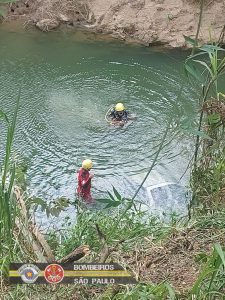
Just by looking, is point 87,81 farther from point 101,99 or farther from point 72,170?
point 72,170

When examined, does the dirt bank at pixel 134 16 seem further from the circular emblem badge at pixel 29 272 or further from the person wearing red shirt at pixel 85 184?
the circular emblem badge at pixel 29 272

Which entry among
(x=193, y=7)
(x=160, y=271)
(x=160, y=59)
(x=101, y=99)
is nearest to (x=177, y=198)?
(x=101, y=99)

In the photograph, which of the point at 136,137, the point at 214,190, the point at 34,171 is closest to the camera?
the point at 214,190

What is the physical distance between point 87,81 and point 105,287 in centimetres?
755

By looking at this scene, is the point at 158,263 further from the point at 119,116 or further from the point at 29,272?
the point at 119,116

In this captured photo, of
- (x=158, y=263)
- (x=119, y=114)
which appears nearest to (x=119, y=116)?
(x=119, y=114)

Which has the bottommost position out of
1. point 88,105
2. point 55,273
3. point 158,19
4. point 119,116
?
point 55,273

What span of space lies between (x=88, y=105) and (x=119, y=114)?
99cm

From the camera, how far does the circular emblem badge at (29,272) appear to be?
88.9 inches

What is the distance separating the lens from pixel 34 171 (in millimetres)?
7141

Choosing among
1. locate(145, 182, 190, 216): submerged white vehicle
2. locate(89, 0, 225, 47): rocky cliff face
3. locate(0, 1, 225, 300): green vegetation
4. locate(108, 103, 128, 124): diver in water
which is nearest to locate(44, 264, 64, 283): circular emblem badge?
locate(0, 1, 225, 300): green vegetation

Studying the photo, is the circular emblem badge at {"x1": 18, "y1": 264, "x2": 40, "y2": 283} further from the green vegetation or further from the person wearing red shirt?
the person wearing red shirt

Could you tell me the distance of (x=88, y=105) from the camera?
8.98m

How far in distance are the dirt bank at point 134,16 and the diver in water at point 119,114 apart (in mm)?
3331
